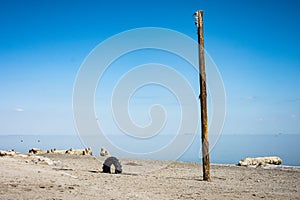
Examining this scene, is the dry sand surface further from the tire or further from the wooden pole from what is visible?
the tire

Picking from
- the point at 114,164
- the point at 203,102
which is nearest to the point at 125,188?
the point at 114,164

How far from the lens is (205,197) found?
1167cm

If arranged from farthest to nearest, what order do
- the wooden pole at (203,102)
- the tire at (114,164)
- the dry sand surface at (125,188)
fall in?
the tire at (114,164), the wooden pole at (203,102), the dry sand surface at (125,188)

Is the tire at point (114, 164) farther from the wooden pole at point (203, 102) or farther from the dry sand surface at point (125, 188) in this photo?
the wooden pole at point (203, 102)

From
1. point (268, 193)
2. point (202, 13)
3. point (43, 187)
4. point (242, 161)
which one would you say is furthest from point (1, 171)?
point (242, 161)

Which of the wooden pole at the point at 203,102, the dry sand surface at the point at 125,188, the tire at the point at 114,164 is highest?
the wooden pole at the point at 203,102

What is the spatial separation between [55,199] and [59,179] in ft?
12.6

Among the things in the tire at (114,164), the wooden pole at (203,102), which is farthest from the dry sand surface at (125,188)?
the tire at (114,164)

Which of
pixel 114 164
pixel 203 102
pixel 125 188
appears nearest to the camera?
pixel 125 188

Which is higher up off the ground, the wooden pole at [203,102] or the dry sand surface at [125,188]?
the wooden pole at [203,102]

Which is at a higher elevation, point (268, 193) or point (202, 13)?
point (202, 13)

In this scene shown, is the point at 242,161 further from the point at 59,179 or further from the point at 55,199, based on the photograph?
the point at 55,199

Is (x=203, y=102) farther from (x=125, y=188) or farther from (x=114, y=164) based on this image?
(x=125, y=188)

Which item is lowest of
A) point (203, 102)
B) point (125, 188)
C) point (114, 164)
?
point (125, 188)
